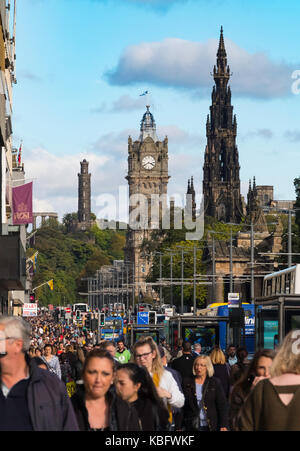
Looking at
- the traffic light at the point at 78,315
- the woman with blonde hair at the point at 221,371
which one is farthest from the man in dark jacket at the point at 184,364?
the traffic light at the point at 78,315

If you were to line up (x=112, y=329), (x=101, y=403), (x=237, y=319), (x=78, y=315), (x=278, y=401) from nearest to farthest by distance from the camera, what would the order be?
(x=278, y=401)
(x=101, y=403)
(x=237, y=319)
(x=112, y=329)
(x=78, y=315)

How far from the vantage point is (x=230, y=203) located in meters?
191

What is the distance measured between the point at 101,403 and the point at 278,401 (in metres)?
1.77

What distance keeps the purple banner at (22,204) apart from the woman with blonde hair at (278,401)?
41467 millimetres

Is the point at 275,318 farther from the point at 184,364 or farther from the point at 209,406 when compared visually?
the point at 209,406

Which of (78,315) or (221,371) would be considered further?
(78,315)

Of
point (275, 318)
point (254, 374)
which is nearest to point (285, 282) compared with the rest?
point (275, 318)

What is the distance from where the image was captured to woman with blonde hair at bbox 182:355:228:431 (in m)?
12.8

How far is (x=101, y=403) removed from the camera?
8898 millimetres

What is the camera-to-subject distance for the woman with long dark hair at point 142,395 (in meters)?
9.22

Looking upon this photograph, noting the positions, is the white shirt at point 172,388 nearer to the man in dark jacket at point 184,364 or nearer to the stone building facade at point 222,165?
the man in dark jacket at point 184,364
